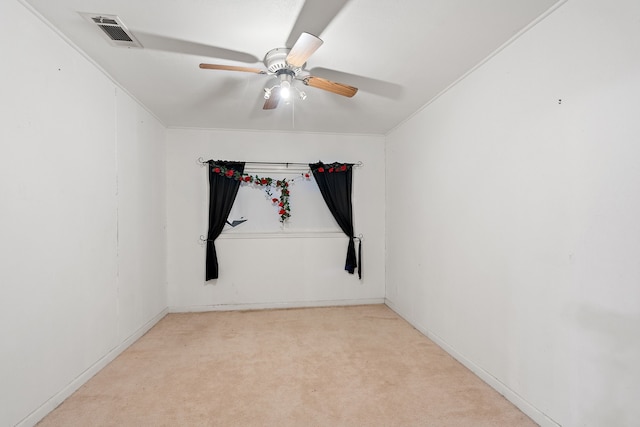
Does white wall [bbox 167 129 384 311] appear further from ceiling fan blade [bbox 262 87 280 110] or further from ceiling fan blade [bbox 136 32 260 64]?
ceiling fan blade [bbox 136 32 260 64]

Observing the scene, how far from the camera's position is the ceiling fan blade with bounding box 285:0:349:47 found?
1.65 m

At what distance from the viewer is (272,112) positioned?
3.35m

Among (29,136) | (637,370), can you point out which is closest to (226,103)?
(29,136)

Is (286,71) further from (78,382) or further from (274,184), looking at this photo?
(78,382)

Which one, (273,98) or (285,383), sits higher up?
(273,98)

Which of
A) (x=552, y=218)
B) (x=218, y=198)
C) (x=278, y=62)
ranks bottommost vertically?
(x=552, y=218)

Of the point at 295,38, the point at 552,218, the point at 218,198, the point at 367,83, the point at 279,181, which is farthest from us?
the point at 279,181

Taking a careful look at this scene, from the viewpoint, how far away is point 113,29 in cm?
186

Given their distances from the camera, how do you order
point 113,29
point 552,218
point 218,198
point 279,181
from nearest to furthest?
point 552,218 < point 113,29 < point 218,198 < point 279,181

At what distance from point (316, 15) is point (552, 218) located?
1.84 metres

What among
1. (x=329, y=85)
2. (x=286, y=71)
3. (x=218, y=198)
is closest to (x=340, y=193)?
(x=218, y=198)

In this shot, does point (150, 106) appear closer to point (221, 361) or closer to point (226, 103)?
point (226, 103)

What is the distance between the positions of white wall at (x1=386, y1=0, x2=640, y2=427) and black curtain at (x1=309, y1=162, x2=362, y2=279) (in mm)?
1496

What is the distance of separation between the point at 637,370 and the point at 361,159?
337cm
